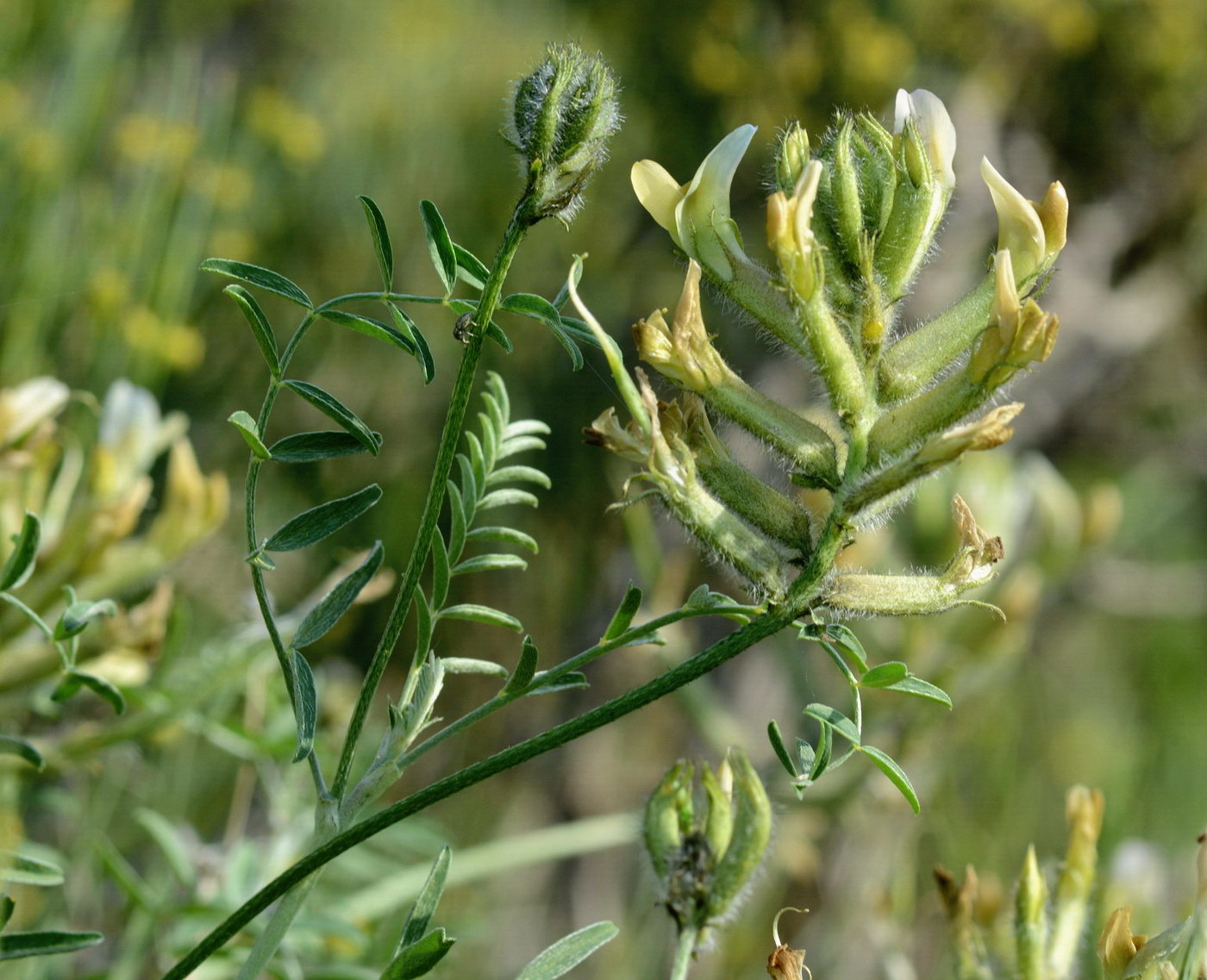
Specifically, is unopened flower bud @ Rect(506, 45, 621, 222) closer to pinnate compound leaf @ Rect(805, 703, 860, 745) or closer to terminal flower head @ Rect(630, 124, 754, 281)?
terminal flower head @ Rect(630, 124, 754, 281)

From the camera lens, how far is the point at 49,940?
411mm

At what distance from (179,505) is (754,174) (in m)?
1.64

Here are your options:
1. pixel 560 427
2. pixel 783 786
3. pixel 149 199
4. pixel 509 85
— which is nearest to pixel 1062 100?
pixel 560 427

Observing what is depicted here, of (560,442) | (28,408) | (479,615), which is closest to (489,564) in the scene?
(479,615)

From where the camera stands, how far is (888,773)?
373 millimetres

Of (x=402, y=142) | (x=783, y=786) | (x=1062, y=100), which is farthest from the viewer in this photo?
(x=1062, y=100)

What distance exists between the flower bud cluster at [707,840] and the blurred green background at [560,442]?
0.71 feet

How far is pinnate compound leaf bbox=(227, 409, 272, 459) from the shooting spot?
1.15 feet

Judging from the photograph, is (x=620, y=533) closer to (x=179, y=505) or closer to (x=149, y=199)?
(x=149, y=199)

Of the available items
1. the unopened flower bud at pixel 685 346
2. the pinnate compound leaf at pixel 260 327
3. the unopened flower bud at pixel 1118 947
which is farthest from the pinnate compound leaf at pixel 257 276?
the unopened flower bud at pixel 1118 947

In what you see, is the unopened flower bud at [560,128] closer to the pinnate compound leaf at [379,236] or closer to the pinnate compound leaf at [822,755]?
the pinnate compound leaf at [379,236]

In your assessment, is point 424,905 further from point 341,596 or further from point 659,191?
point 659,191

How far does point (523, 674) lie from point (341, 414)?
11cm

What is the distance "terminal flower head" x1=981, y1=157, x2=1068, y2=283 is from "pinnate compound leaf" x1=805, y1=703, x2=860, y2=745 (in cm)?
16
